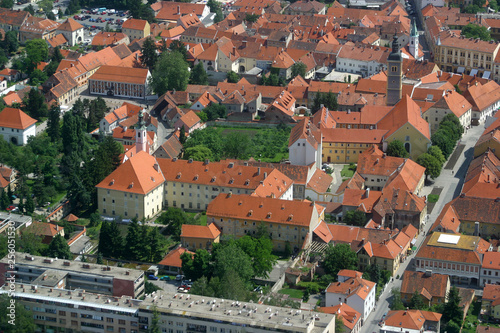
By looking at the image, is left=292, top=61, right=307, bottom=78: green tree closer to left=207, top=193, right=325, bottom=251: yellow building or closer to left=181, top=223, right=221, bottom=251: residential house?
left=207, top=193, right=325, bottom=251: yellow building

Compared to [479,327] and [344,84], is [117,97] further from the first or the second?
[479,327]

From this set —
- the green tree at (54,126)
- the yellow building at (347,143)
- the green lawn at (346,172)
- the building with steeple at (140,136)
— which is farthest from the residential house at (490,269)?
the green tree at (54,126)

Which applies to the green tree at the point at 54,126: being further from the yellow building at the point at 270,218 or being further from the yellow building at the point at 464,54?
the yellow building at the point at 464,54

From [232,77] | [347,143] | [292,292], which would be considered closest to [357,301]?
[292,292]

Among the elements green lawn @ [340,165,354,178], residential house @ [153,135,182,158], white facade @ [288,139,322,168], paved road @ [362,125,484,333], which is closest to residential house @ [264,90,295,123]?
green lawn @ [340,165,354,178]

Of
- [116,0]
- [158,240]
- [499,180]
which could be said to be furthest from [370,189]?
[116,0]

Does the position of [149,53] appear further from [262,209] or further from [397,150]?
[262,209]
